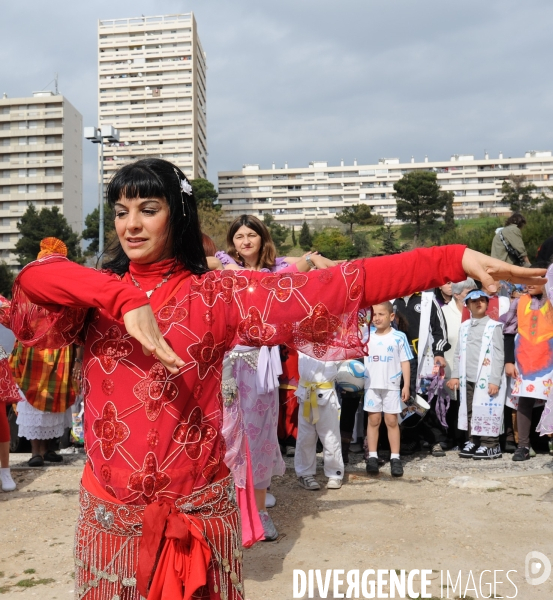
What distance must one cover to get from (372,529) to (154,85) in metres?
103

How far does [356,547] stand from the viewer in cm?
455

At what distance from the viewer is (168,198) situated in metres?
2.14

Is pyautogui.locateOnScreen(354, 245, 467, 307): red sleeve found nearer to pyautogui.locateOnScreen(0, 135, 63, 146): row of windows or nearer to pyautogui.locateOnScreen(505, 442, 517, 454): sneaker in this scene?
pyautogui.locateOnScreen(505, 442, 517, 454): sneaker

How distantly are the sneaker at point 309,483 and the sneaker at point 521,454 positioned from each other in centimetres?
219

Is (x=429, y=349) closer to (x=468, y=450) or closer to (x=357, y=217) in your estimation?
(x=468, y=450)

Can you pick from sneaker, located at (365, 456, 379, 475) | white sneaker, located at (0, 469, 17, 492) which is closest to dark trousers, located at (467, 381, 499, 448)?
sneaker, located at (365, 456, 379, 475)

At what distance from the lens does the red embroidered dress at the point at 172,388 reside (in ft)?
6.50

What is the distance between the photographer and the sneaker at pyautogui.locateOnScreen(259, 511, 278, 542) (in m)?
4.79

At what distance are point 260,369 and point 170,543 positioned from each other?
299 centimetres

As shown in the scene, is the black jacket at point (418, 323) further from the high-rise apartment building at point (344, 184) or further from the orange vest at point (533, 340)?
the high-rise apartment building at point (344, 184)

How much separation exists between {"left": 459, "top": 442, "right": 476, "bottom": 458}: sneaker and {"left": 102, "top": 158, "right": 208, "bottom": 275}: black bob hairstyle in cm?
566

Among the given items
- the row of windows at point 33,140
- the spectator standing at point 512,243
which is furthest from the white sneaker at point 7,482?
the row of windows at point 33,140

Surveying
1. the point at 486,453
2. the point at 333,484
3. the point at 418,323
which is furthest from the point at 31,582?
the point at 418,323

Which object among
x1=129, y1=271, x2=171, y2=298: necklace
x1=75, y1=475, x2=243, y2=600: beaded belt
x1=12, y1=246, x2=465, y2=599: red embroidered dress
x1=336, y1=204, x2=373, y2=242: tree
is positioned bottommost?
x1=75, y1=475, x2=243, y2=600: beaded belt
